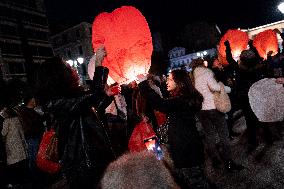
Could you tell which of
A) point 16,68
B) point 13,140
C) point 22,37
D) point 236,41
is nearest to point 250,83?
point 13,140

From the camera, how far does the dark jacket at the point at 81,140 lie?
3246 mm

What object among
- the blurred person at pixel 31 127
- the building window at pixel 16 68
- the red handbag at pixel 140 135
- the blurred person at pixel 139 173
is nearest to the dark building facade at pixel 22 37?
the building window at pixel 16 68

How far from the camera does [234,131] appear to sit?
9406 millimetres

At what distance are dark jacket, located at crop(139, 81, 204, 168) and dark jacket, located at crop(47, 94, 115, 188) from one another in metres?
1.18

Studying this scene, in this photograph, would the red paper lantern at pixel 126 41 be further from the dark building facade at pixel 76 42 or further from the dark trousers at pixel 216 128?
the dark building facade at pixel 76 42

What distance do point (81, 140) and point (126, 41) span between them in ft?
6.82

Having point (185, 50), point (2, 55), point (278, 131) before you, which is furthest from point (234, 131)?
point (185, 50)

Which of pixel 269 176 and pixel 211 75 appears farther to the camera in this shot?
pixel 211 75

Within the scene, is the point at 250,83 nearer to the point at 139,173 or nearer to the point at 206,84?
the point at 206,84

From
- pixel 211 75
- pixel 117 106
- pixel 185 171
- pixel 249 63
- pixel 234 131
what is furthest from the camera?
Result: pixel 234 131

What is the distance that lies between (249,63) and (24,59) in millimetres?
51299

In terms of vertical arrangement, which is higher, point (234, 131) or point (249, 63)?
point (249, 63)

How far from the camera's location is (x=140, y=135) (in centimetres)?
713

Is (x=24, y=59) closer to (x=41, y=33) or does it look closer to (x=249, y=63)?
(x=41, y=33)
